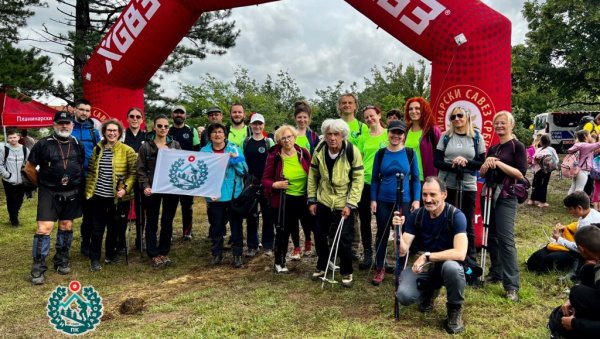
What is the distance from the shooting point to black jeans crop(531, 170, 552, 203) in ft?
32.2

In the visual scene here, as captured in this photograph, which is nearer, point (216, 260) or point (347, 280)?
point (347, 280)

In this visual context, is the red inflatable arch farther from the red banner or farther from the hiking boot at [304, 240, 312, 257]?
the red banner

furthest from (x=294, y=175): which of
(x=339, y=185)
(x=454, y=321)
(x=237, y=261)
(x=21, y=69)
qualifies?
(x=21, y=69)

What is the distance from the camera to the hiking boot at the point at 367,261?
212 inches

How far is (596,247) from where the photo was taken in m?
2.92

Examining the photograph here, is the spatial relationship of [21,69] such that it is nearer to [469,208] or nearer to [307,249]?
[307,249]

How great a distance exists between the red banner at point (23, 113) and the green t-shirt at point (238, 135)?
8.30 meters

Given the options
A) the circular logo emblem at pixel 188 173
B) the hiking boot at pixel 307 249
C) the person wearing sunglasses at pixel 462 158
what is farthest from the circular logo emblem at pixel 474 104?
the circular logo emblem at pixel 188 173

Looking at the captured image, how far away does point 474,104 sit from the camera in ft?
17.9

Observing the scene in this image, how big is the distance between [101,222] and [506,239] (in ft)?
15.9

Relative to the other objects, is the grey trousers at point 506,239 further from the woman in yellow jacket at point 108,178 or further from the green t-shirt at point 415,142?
the woman in yellow jacket at point 108,178

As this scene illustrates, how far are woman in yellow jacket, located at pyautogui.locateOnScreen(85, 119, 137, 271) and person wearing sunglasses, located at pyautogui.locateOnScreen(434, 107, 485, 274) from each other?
3865 mm

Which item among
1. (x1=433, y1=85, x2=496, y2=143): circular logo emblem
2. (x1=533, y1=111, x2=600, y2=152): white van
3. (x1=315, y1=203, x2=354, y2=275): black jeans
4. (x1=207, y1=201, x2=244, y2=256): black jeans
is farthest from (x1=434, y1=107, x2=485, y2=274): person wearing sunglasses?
(x1=533, y1=111, x2=600, y2=152): white van

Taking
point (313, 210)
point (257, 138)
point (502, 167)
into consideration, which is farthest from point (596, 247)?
point (257, 138)
